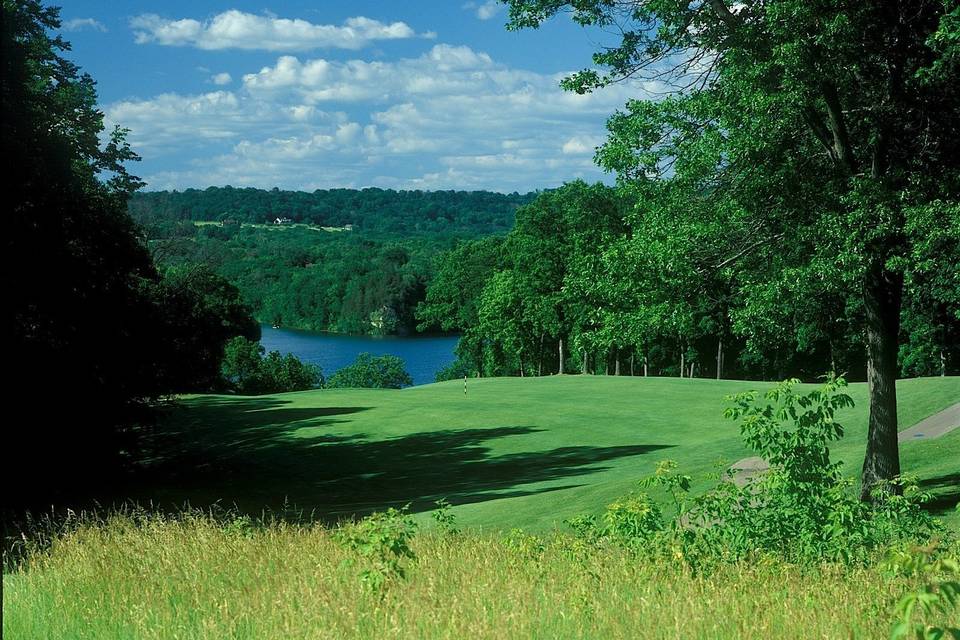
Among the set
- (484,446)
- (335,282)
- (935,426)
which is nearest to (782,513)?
(935,426)

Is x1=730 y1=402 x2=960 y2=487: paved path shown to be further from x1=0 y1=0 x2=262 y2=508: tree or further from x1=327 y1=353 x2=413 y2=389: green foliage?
x1=327 y1=353 x2=413 y2=389: green foliage

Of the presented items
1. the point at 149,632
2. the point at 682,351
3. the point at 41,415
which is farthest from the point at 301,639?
the point at 682,351

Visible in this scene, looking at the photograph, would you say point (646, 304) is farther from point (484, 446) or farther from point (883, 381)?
point (484, 446)

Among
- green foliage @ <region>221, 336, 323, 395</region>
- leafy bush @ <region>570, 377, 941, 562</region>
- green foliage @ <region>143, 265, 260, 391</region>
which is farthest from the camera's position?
green foliage @ <region>221, 336, 323, 395</region>

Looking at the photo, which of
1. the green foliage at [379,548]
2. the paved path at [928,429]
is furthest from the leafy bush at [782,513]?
the paved path at [928,429]

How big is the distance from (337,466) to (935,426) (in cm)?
1666

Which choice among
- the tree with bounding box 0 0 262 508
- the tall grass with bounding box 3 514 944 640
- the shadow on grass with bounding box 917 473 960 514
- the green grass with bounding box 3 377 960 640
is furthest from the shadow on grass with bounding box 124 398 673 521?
the tall grass with bounding box 3 514 944 640

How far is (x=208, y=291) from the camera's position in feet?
233

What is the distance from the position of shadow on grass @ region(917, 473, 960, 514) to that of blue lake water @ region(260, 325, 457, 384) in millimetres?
93008

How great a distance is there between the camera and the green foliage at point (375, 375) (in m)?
99.9

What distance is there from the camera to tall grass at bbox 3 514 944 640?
5.44 metres

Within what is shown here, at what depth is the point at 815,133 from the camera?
46.8 ft

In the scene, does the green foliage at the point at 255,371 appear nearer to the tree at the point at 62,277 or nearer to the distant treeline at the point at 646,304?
the distant treeline at the point at 646,304

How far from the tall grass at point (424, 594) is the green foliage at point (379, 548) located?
0.10 meters
